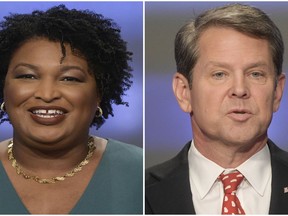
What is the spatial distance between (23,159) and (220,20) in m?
0.86

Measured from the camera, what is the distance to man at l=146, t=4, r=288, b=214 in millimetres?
2146

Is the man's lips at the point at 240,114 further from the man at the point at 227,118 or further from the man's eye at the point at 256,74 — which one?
the man's eye at the point at 256,74

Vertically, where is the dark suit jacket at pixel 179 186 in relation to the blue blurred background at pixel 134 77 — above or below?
below

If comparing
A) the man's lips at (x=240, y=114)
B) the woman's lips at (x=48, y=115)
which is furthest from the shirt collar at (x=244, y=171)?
the woman's lips at (x=48, y=115)

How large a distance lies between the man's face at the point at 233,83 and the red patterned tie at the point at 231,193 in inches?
5.0

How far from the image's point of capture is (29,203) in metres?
2.21

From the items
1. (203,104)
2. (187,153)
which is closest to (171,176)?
(187,153)

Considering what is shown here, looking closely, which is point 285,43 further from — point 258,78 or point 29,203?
point 29,203

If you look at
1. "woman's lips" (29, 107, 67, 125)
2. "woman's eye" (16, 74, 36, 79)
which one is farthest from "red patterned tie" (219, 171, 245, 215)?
"woman's eye" (16, 74, 36, 79)

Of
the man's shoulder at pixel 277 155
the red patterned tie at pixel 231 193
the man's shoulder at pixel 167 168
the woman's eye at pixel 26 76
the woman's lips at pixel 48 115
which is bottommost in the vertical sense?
the red patterned tie at pixel 231 193

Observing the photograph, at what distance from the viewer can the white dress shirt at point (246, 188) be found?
7.20ft

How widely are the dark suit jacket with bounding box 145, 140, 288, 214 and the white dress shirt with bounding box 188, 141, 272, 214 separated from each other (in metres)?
0.02

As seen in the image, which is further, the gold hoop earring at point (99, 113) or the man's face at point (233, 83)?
the gold hoop earring at point (99, 113)

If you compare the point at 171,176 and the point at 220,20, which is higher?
the point at 220,20
